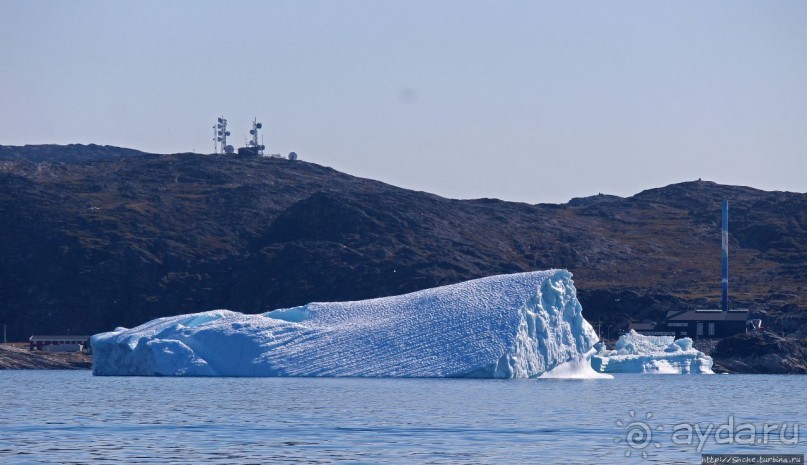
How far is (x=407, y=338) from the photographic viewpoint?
58031mm

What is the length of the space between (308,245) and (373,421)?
95.9m

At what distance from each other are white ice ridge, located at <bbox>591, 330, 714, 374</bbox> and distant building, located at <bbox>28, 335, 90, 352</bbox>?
4652 centimetres

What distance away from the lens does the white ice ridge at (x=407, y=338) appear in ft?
186

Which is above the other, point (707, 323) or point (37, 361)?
point (707, 323)

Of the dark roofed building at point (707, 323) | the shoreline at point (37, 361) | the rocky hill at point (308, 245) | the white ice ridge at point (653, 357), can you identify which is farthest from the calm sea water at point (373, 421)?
the rocky hill at point (308, 245)

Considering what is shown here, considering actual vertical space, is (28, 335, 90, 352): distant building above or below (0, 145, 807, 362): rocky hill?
below

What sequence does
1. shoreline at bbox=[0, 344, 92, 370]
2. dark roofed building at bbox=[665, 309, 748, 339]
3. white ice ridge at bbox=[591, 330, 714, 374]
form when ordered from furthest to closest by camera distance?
dark roofed building at bbox=[665, 309, 748, 339] → shoreline at bbox=[0, 344, 92, 370] → white ice ridge at bbox=[591, 330, 714, 374]

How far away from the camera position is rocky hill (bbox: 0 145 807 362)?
120m

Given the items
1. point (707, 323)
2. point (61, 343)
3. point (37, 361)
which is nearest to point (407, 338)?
point (37, 361)

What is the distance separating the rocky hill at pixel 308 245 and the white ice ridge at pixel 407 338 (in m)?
54.3

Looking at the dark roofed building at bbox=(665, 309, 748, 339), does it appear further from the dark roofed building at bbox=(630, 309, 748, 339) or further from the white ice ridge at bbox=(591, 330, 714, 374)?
the white ice ridge at bbox=(591, 330, 714, 374)

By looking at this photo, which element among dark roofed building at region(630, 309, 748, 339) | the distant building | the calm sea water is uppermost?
dark roofed building at region(630, 309, 748, 339)

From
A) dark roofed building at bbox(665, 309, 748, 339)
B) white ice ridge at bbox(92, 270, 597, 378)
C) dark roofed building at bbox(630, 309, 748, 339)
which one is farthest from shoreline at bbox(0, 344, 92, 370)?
dark roofed building at bbox(665, 309, 748, 339)

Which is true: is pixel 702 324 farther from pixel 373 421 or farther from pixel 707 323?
pixel 373 421
